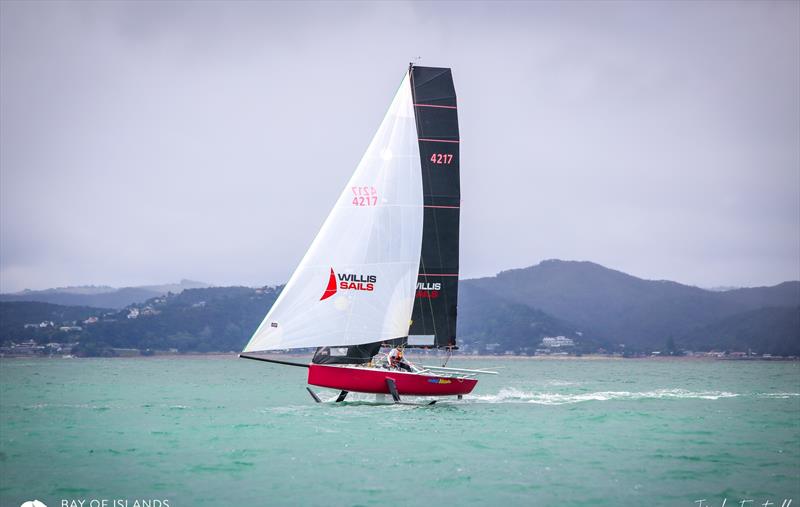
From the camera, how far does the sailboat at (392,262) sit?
32.5 meters

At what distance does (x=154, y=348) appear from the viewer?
7283 inches

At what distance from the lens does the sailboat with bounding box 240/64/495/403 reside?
32.5 m

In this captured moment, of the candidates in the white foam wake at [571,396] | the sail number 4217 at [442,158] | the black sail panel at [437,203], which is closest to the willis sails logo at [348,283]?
the black sail panel at [437,203]

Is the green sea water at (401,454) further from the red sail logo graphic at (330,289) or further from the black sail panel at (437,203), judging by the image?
the red sail logo graphic at (330,289)

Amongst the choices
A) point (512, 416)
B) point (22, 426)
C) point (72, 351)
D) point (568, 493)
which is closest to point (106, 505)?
point (568, 493)

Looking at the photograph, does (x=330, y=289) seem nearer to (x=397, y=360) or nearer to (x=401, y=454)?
(x=397, y=360)

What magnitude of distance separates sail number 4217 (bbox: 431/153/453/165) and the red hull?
785 cm

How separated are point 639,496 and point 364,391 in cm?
1521

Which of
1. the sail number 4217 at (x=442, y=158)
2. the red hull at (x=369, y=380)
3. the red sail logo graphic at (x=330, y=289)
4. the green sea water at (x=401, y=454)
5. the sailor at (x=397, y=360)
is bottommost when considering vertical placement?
the green sea water at (x=401, y=454)

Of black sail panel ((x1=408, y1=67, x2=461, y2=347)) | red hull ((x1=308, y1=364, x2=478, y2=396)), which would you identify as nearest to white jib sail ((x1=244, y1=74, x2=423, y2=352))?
black sail panel ((x1=408, y1=67, x2=461, y2=347))

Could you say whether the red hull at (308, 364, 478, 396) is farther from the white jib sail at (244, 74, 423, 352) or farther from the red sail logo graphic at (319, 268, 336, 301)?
the red sail logo graphic at (319, 268, 336, 301)

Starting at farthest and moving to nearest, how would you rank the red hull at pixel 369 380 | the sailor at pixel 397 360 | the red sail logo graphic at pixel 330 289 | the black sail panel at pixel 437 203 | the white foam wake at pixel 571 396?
the white foam wake at pixel 571 396 < the black sail panel at pixel 437 203 < the sailor at pixel 397 360 < the red sail logo graphic at pixel 330 289 < the red hull at pixel 369 380

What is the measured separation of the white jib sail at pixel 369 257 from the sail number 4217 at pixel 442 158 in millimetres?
607

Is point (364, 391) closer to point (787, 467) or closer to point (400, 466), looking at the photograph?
point (400, 466)
